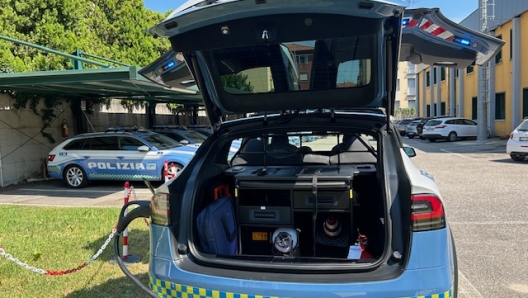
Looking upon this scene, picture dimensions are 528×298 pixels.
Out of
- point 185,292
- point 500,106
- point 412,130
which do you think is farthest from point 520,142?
point 412,130

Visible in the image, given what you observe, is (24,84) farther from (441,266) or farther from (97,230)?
(441,266)

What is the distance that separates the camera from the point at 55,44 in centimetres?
1384

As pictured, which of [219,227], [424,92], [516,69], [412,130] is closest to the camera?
[219,227]

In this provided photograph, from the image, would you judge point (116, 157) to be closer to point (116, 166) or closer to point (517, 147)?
point (116, 166)

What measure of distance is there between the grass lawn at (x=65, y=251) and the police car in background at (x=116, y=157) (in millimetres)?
2756

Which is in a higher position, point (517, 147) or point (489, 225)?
point (517, 147)

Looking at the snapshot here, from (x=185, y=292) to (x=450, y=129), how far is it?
934 inches

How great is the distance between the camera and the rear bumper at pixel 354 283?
2.20 meters

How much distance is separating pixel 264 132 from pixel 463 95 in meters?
→ 29.5

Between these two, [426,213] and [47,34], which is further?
[47,34]

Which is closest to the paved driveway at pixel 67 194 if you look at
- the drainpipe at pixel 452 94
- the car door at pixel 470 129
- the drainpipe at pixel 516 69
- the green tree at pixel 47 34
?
the green tree at pixel 47 34

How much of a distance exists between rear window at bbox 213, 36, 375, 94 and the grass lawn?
2.19 m

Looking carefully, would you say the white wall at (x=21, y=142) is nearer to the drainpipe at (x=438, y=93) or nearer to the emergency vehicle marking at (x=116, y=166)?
the emergency vehicle marking at (x=116, y=166)

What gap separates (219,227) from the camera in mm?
3078
